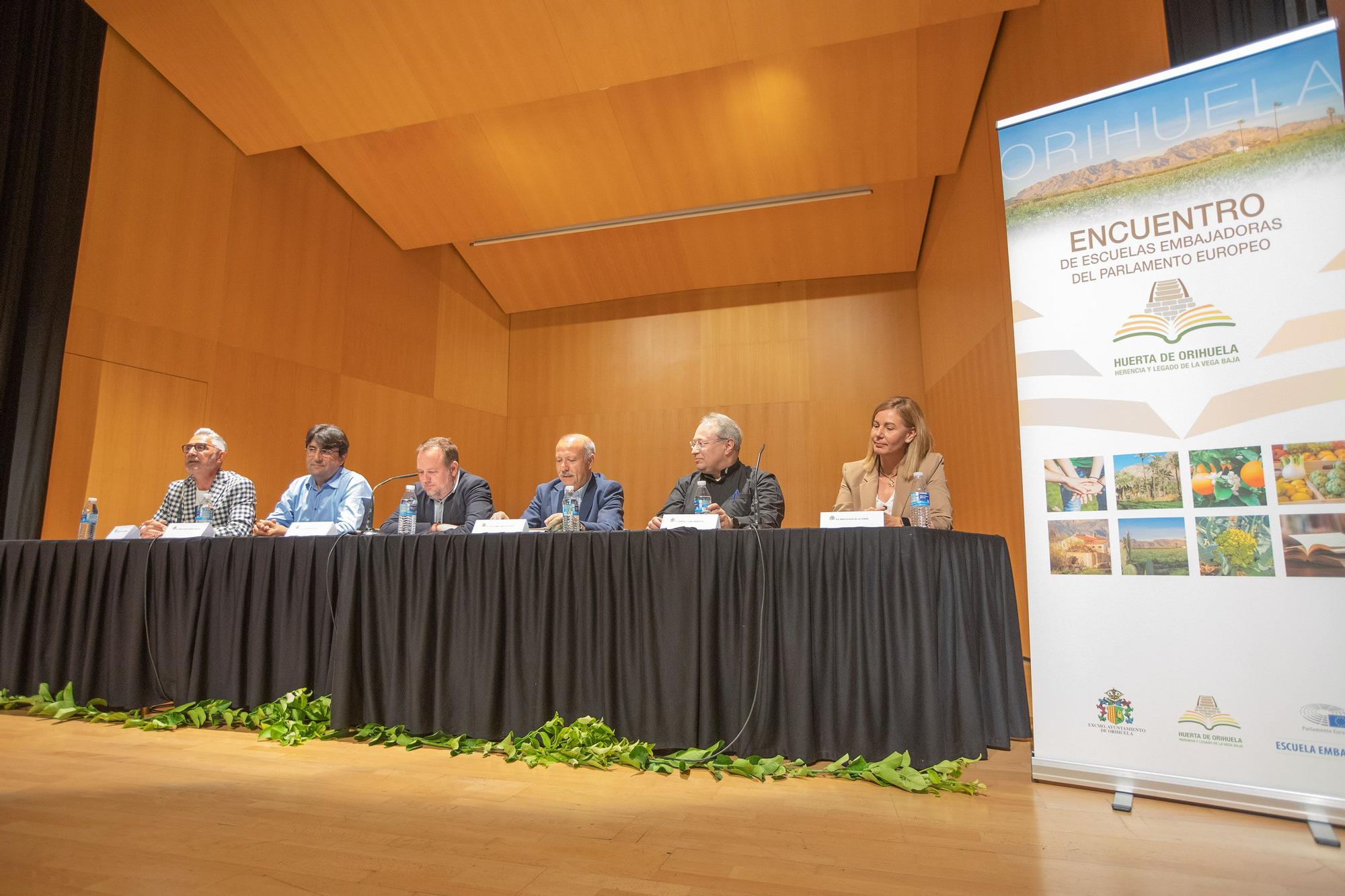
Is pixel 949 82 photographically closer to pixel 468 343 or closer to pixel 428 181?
pixel 428 181

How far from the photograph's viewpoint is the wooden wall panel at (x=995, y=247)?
292cm

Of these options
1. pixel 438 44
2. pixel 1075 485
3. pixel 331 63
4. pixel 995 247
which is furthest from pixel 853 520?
pixel 331 63

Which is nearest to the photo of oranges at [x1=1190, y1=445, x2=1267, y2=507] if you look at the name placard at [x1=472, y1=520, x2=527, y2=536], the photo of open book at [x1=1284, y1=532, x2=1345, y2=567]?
the photo of open book at [x1=1284, y1=532, x2=1345, y2=567]

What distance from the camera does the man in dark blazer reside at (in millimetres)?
3279

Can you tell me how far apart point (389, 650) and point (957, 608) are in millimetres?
1771

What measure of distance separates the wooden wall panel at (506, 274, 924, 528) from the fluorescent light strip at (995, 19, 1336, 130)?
166 inches

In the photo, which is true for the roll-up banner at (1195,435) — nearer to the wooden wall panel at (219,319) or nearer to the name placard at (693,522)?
the name placard at (693,522)

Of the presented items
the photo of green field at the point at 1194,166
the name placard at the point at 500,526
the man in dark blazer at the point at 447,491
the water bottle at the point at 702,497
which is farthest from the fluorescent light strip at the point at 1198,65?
the man in dark blazer at the point at 447,491

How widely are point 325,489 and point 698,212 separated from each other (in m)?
3.67

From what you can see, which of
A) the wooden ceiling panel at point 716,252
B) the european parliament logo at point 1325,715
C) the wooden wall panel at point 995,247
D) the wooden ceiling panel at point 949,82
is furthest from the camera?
the wooden ceiling panel at point 716,252

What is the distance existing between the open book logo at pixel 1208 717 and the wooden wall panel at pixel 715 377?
175 inches

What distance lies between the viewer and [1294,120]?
172cm

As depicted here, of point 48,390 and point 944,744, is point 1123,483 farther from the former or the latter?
point 48,390

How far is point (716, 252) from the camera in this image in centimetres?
635
